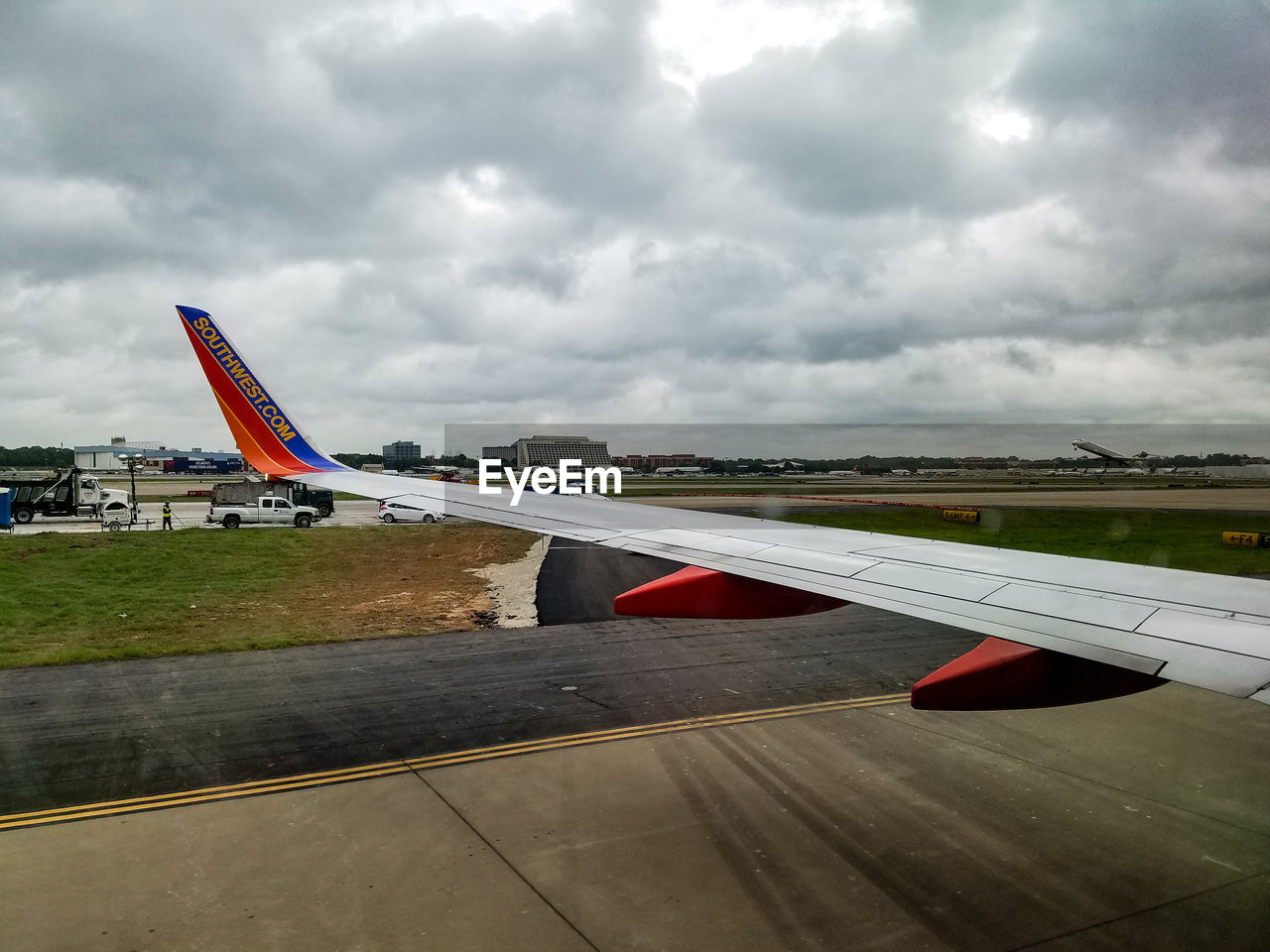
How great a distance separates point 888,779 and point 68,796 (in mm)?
8601

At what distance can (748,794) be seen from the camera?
25.0 ft

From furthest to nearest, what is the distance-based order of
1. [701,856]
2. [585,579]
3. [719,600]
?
[585,579]
[701,856]
[719,600]

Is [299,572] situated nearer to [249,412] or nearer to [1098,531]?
[249,412]

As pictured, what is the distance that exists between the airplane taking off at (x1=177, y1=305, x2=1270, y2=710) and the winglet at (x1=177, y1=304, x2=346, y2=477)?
261 centimetres

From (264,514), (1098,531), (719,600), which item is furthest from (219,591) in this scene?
(1098,531)

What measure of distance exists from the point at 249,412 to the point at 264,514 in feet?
94.7

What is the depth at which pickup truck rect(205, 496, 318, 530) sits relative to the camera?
Result: 116ft

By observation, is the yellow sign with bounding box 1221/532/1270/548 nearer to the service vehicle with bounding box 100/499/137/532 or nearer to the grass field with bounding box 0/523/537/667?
the grass field with bounding box 0/523/537/667

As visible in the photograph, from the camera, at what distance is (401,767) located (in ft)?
27.2

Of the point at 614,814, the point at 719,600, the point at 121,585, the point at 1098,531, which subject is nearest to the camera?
the point at 719,600

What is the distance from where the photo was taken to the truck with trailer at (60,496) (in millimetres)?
37250

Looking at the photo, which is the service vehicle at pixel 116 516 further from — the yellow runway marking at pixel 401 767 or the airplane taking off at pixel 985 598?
the airplane taking off at pixel 985 598

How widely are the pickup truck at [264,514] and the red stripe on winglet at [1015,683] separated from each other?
119 feet

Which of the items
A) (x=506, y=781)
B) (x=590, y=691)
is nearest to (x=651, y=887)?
(x=506, y=781)
